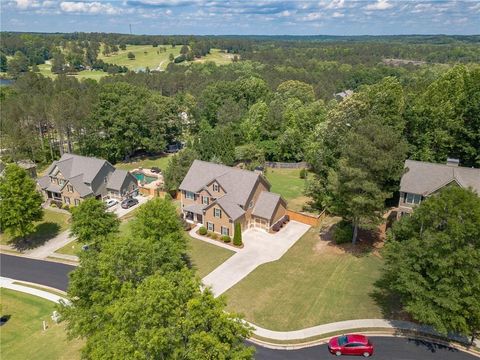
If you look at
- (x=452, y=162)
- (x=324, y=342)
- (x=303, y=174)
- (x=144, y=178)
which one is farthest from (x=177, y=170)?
(x=452, y=162)

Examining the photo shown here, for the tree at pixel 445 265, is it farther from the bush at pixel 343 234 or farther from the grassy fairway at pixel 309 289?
the bush at pixel 343 234

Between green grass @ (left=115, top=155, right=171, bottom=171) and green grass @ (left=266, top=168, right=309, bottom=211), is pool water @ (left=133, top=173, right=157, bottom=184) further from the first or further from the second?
green grass @ (left=266, top=168, right=309, bottom=211)

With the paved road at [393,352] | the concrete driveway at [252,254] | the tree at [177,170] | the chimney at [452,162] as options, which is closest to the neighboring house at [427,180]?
the chimney at [452,162]

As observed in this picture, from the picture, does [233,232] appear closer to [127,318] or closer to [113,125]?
[127,318]

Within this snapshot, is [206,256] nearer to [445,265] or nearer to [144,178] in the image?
[445,265]

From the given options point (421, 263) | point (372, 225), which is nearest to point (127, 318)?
point (421, 263)

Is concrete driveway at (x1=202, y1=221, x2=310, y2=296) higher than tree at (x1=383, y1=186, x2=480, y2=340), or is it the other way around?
tree at (x1=383, y1=186, x2=480, y2=340)

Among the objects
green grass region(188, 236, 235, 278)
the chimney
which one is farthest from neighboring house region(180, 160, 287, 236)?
the chimney
